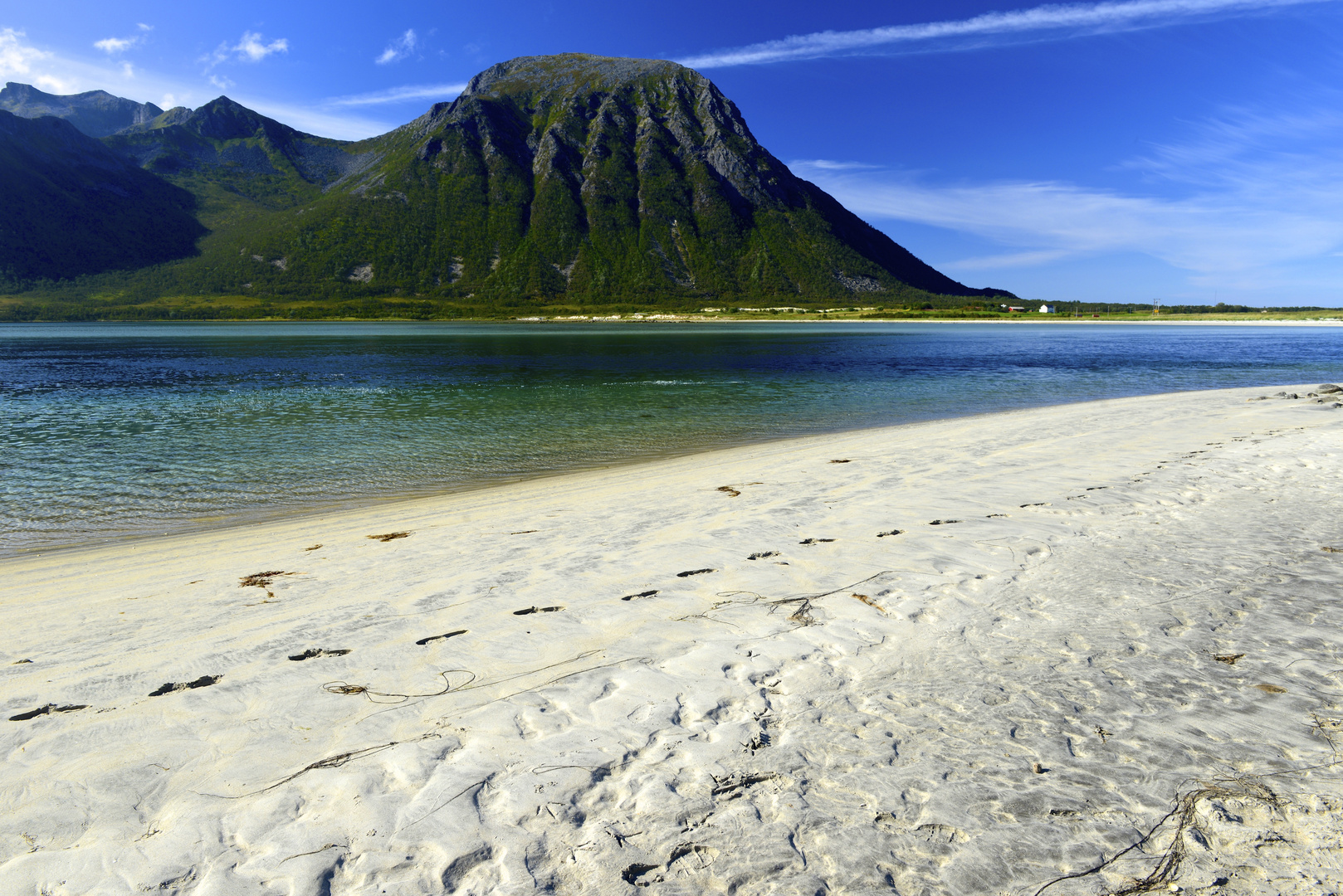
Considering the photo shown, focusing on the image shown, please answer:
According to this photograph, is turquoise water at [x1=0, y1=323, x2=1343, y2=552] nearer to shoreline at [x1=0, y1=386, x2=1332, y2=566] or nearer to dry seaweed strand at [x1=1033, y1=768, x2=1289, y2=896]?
shoreline at [x1=0, y1=386, x2=1332, y2=566]

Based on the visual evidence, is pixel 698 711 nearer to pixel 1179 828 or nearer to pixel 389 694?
pixel 389 694

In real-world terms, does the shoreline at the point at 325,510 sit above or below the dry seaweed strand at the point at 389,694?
below

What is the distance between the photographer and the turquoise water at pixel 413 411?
1580cm

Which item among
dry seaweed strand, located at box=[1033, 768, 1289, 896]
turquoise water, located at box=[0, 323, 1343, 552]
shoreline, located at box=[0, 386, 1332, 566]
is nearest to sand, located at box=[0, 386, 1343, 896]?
dry seaweed strand, located at box=[1033, 768, 1289, 896]

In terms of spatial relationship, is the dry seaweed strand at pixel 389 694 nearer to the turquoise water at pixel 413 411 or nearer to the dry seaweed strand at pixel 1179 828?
the dry seaweed strand at pixel 1179 828

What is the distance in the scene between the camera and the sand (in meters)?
3.72

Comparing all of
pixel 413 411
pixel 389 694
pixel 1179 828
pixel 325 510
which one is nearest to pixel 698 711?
pixel 389 694

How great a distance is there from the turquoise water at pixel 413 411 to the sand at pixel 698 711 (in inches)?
240

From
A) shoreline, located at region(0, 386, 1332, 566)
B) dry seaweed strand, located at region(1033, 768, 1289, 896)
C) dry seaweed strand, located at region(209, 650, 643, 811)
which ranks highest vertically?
dry seaweed strand, located at region(1033, 768, 1289, 896)

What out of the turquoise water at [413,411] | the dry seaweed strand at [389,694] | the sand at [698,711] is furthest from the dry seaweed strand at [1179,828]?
the turquoise water at [413,411]

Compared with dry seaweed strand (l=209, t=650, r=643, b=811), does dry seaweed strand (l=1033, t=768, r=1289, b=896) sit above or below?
above

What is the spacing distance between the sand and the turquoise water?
6092mm

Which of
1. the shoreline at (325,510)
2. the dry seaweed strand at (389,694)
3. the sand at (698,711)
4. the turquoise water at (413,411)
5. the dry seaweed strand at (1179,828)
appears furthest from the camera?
the turquoise water at (413,411)

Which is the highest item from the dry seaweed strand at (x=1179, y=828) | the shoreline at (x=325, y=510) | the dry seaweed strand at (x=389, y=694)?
the dry seaweed strand at (x=1179, y=828)
